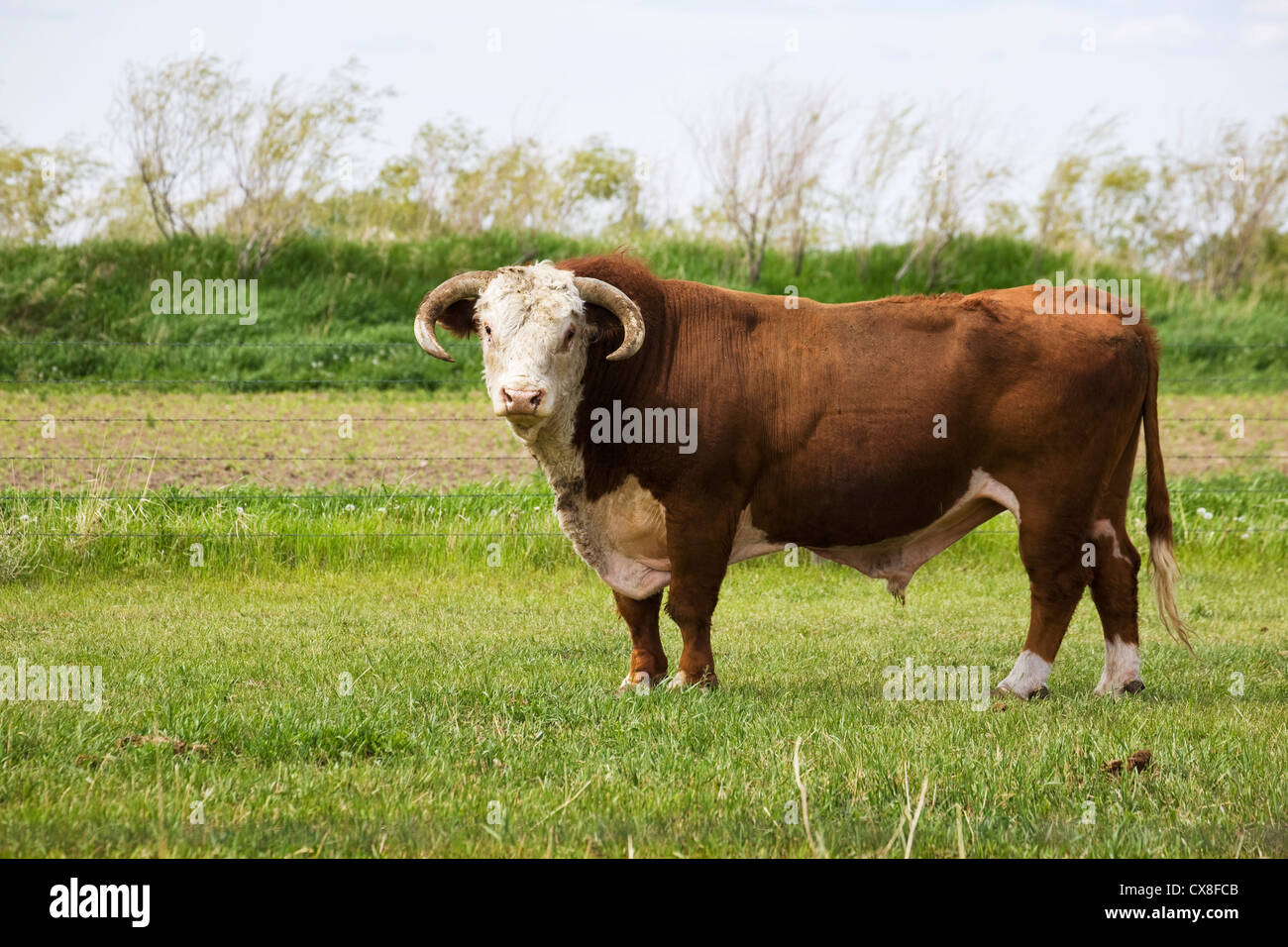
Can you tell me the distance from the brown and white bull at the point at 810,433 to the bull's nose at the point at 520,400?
0.58 m

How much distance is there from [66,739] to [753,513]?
364 cm

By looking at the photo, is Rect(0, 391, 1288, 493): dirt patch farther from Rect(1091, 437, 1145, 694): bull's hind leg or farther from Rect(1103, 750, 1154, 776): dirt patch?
Rect(1103, 750, 1154, 776): dirt patch

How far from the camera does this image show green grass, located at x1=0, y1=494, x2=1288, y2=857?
412 cm

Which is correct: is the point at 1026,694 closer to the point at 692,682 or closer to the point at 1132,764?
the point at 1132,764

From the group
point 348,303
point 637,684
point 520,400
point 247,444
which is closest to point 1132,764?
point 637,684

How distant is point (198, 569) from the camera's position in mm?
10258

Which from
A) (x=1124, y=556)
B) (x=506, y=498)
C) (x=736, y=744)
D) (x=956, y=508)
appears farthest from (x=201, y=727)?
(x=506, y=498)

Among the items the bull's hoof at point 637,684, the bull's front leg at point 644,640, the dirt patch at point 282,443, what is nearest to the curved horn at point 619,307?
the bull's front leg at point 644,640

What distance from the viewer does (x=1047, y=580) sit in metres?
6.89

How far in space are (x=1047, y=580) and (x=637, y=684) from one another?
2.38 m

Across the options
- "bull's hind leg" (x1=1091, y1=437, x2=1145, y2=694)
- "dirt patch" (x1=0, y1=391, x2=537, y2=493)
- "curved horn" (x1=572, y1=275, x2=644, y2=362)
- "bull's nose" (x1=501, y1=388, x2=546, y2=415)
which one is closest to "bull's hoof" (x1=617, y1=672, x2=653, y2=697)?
"bull's nose" (x1=501, y1=388, x2=546, y2=415)

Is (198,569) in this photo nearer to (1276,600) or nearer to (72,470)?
(72,470)

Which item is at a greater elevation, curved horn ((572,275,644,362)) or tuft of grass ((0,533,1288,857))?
curved horn ((572,275,644,362))

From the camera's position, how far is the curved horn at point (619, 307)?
6.38 metres
